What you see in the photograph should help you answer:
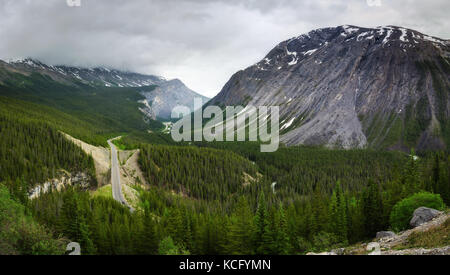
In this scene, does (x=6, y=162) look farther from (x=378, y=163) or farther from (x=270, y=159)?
(x=378, y=163)

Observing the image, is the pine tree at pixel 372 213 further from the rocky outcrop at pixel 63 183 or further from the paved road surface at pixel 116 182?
the rocky outcrop at pixel 63 183

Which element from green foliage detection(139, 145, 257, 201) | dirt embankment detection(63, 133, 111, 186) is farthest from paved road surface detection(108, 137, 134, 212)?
green foliage detection(139, 145, 257, 201)

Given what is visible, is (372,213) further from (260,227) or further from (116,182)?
(116,182)

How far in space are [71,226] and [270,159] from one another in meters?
134

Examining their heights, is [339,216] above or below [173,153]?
below

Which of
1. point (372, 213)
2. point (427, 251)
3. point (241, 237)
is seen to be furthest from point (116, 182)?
point (427, 251)

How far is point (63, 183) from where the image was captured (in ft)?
313

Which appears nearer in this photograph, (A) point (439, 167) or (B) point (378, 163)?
(A) point (439, 167)

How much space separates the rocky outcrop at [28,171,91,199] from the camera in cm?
8619

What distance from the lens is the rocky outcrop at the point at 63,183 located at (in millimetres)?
86188

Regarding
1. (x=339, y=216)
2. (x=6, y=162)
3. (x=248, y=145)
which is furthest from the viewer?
(x=248, y=145)
